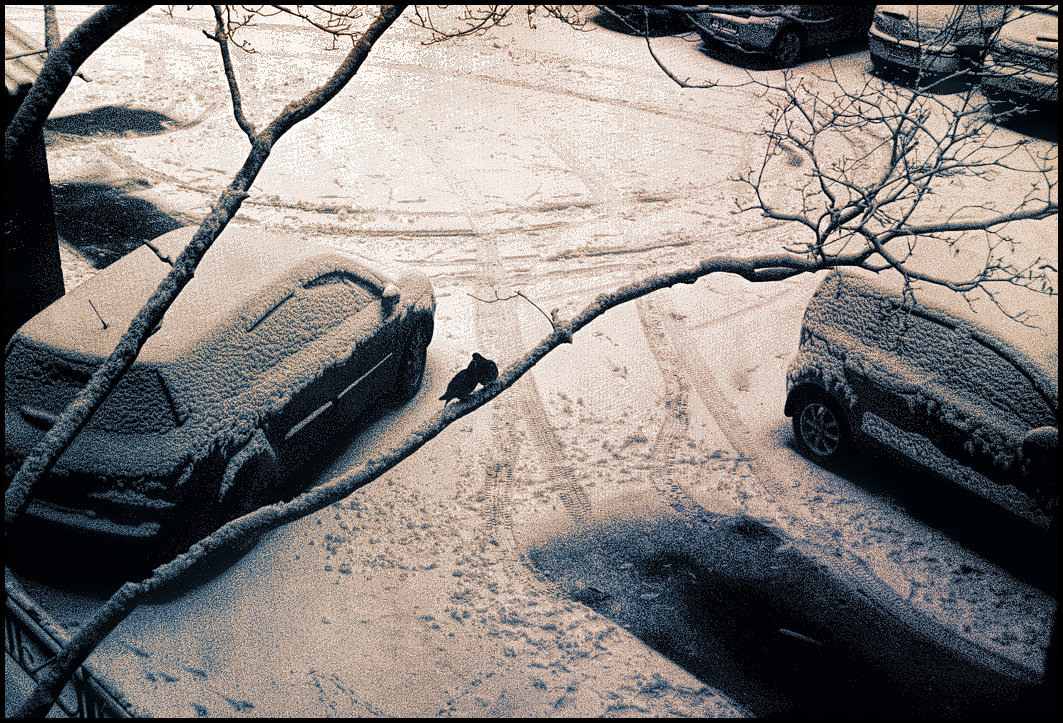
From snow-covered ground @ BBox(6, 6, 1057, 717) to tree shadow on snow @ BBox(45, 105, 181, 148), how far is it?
8.5 inches

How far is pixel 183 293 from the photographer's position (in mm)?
4891

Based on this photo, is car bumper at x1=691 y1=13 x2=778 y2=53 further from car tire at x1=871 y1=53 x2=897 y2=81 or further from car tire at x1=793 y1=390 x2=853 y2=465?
car tire at x1=793 y1=390 x2=853 y2=465

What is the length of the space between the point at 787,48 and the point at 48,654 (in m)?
15.1

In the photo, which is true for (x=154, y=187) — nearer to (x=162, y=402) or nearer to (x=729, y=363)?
(x=162, y=402)

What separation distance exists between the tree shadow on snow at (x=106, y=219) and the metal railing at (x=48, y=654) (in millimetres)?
5234

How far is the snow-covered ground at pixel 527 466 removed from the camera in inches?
172

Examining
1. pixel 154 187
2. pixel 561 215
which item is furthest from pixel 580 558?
pixel 154 187

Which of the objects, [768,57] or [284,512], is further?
[768,57]

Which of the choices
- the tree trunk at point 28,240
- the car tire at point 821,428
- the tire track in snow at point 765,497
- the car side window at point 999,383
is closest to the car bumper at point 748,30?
the tire track in snow at point 765,497

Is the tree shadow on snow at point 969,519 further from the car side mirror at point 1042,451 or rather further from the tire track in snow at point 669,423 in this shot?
the tire track in snow at point 669,423

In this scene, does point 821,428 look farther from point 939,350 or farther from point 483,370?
point 483,370

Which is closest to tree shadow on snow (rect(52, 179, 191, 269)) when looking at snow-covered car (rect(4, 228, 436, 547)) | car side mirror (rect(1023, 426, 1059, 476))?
snow-covered car (rect(4, 228, 436, 547))

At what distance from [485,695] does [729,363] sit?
437 centimetres

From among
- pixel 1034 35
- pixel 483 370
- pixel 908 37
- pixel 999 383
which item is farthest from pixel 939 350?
pixel 908 37
